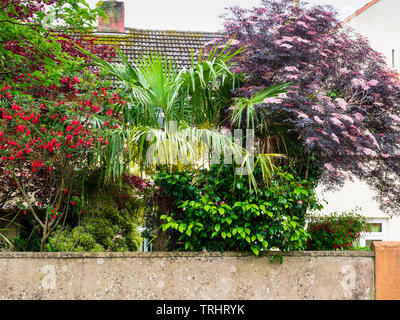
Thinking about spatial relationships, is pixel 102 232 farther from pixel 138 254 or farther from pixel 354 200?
pixel 354 200

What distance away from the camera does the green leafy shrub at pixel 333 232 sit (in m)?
7.13

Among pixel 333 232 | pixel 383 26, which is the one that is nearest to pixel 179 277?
pixel 333 232

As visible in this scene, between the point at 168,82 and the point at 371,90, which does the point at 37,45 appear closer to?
the point at 168,82

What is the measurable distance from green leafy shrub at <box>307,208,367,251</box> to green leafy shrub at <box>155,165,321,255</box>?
3.53ft

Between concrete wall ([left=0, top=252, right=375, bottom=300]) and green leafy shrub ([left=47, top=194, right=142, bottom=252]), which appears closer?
concrete wall ([left=0, top=252, right=375, bottom=300])

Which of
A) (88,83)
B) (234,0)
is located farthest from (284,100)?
(88,83)

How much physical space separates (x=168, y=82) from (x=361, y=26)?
8592 mm

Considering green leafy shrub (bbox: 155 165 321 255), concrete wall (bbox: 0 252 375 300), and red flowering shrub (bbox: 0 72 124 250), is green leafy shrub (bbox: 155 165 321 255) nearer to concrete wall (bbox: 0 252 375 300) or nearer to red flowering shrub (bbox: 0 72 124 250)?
concrete wall (bbox: 0 252 375 300)

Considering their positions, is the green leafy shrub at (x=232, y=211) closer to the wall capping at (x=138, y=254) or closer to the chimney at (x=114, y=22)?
the wall capping at (x=138, y=254)

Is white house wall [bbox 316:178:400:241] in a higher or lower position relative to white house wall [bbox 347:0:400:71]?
lower

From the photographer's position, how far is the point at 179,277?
230 inches

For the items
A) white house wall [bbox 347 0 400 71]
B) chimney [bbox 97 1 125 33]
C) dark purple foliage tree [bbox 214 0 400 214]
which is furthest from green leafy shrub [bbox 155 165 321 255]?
chimney [bbox 97 1 125 33]

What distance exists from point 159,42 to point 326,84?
8.25 m

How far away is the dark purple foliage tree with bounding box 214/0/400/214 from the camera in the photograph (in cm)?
625
